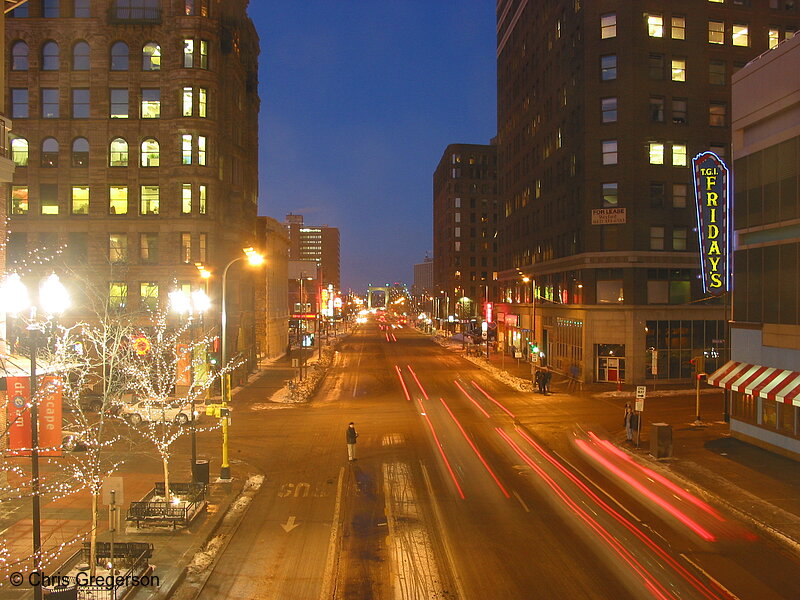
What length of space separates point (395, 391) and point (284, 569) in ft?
92.9

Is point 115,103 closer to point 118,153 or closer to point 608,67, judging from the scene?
point 118,153

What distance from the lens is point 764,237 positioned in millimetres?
24609

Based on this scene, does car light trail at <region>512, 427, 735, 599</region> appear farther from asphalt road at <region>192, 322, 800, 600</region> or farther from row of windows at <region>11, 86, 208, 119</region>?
row of windows at <region>11, 86, 208, 119</region>

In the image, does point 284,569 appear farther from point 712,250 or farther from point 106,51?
point 106,51

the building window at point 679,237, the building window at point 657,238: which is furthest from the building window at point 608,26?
the building window at point 679,237

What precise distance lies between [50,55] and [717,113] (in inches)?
1878

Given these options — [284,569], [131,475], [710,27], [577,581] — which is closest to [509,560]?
[577,581]

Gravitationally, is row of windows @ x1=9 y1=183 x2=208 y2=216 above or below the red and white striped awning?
above

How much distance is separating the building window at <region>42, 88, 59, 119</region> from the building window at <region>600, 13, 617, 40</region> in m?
39.1

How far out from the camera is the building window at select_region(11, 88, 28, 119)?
40.7m

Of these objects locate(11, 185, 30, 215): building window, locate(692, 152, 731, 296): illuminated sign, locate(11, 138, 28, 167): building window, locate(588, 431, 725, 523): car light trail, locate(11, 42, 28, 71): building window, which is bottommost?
locate(588, 431, 725, 523): car light trail

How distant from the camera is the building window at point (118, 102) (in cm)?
4156

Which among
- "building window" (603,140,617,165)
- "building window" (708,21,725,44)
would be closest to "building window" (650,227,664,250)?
"building window" (603,140,617,165)

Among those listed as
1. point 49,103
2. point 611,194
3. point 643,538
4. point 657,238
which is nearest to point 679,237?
point 657,238
